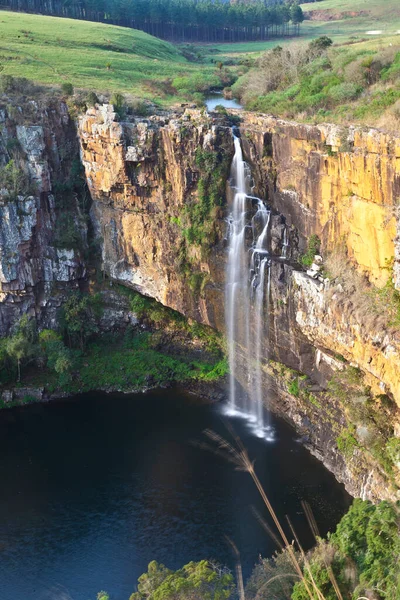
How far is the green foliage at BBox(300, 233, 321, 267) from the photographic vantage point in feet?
98.3

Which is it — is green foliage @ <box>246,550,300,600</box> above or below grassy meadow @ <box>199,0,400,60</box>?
below

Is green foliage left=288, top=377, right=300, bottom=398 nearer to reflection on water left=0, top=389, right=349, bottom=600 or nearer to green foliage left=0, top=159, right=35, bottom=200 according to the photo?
reflection on water left=0, top=389, right=349, bottom=600

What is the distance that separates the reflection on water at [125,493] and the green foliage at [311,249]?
9.06m

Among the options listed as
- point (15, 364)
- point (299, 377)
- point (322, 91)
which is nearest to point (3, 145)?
point (15, 364)

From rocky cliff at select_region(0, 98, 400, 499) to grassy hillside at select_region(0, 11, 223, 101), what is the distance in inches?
302

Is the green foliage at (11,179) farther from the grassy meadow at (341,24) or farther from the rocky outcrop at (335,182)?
the grassy meadow at (341,24)

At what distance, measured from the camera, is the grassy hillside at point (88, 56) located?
43156 millimetres

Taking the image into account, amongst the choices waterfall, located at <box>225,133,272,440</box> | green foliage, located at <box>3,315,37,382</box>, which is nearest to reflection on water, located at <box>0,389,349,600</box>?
waterfall, located at <box>225,133,272,440</box>

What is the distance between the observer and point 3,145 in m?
36.6

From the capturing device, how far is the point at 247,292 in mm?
33906

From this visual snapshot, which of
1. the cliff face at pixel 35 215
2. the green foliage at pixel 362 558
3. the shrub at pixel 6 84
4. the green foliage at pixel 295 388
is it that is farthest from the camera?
the shrub at pixel 6 84

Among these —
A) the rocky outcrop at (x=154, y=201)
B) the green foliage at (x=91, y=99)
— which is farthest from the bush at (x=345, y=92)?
the green foliage at (x=91, y=99)

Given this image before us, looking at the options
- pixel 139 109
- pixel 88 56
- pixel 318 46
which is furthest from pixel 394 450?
pixel 88 56

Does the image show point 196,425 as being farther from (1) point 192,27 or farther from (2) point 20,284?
(1) point 192,27
